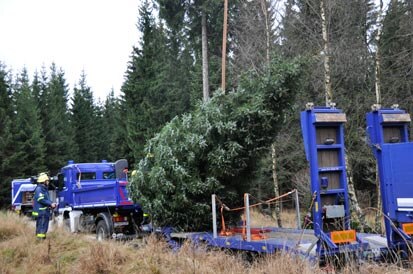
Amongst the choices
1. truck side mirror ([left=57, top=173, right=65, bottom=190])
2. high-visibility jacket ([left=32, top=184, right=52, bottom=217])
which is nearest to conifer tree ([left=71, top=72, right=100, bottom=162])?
truck side mirror ([left=57, top=173, right=65, bottom=190])

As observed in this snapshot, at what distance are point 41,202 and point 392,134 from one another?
335 inches

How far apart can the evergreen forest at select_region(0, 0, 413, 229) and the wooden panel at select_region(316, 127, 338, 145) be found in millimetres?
1900

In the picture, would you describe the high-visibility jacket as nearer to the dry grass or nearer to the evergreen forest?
the dry grass

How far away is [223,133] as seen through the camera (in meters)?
9.30

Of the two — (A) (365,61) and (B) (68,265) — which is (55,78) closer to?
(A) (365,61)

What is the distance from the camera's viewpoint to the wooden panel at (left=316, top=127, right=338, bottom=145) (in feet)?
23.7

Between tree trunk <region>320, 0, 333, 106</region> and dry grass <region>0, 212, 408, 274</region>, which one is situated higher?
tree trunk <region>320, 0, 333, 106</region>

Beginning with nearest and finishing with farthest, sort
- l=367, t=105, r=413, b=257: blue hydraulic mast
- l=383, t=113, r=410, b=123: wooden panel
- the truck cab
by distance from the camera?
1. l=367, t=105, r=413, b=257: blue hydraulic mast
2. l=383, t=113, r=410, b=123: wooden panel
3. the truck cab

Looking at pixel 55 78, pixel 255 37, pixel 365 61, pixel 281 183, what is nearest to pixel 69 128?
pixel 55 78

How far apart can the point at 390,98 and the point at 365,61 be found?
1.73 m

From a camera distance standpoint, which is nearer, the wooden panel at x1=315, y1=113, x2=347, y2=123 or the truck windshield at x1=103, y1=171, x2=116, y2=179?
the wooden panel at x1=315, y1=113, x2=347, y2=123

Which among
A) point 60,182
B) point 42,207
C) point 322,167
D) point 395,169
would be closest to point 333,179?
point 322,167

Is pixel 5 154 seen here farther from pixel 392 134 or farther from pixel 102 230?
pixel 392 134

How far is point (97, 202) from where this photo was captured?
546 inches
